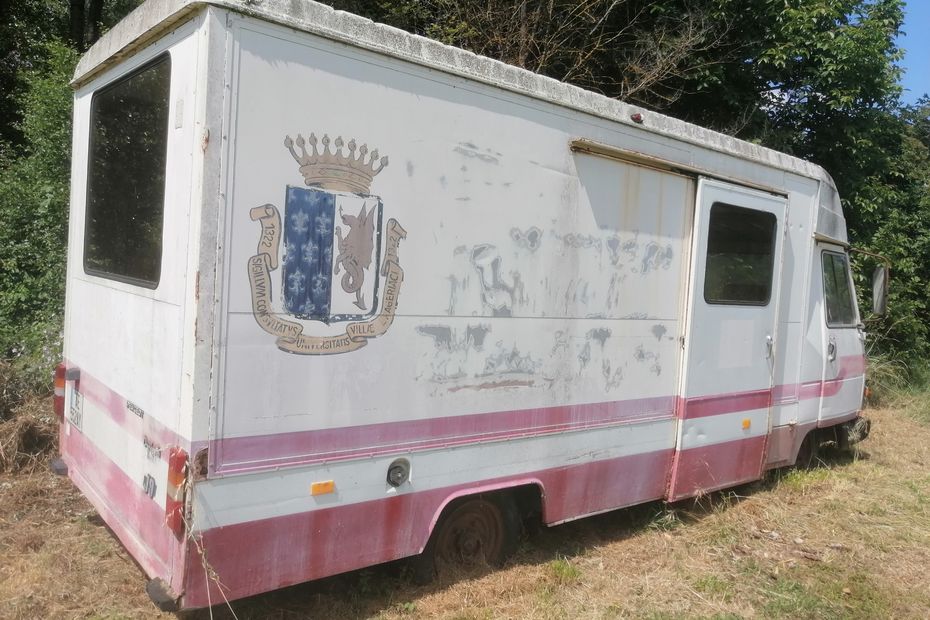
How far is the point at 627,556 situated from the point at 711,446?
3.34 feet

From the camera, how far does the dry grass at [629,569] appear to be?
3.55 metres

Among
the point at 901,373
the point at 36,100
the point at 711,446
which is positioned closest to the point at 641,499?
the point at 711,446

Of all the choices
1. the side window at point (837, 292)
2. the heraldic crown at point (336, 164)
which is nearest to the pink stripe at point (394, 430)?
the heraldic crown at point (336, 164)

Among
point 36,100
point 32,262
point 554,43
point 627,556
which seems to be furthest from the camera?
point 554,43

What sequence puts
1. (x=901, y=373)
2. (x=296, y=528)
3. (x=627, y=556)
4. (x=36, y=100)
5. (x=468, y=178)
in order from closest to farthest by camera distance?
(x=296, y=528)
(x=468, y=178)
(x=627, y=556)
(x=36, y=100)
(x=901, y=373)

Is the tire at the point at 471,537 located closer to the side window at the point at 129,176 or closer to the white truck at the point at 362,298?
the white truck at the point at 362,298

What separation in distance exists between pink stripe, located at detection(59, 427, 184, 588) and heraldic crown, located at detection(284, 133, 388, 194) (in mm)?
1447

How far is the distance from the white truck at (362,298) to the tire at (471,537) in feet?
0.06

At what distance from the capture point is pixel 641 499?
15.0ft

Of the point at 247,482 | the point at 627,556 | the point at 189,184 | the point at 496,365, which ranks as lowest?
the point at 627,556

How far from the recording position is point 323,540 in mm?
3129

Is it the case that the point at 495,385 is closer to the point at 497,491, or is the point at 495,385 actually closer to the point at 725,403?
the point at 497,491

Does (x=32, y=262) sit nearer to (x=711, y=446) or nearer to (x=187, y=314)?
(x=187, y=314)

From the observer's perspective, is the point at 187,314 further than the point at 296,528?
No
